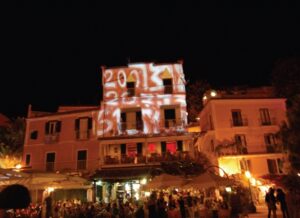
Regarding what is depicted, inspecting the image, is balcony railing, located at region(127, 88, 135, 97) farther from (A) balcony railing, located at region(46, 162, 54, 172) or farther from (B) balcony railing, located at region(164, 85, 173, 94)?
(A) balcony railing, located at region(46, 162, 54, 172)

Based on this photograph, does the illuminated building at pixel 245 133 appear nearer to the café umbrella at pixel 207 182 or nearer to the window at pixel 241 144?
the window at pixel 241 144

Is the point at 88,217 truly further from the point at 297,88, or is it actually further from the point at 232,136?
the point at 297,88

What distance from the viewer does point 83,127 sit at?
93.8 ft

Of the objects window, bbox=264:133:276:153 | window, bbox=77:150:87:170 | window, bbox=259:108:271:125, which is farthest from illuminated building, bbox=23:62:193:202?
window, bbox=259:108:271:125

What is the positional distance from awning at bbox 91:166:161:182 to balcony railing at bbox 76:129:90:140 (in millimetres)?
4075

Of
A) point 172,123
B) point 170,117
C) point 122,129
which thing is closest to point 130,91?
point 122,129

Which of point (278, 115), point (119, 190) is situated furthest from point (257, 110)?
point (119, 190)

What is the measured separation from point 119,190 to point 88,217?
1126 cm

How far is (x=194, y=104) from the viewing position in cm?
3878

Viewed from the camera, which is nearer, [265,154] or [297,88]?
[265,154]

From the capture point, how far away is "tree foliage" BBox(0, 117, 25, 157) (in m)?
34.4

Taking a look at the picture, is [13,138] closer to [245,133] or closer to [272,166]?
[245,133]

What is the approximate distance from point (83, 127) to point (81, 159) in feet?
Answer: 9.45

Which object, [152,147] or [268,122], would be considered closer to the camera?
[152,147]
